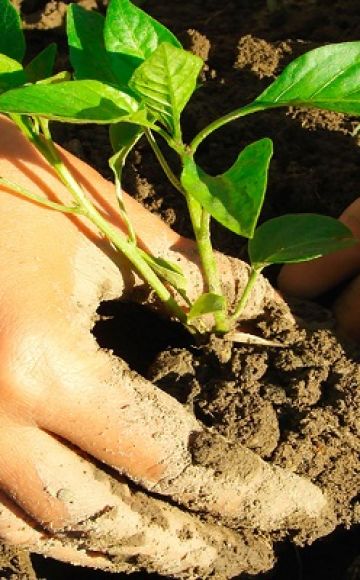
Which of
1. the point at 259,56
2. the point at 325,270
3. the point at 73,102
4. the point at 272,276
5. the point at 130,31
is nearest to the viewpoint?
the point at 73,102

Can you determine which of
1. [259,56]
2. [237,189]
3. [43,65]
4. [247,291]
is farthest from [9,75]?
[259,56]

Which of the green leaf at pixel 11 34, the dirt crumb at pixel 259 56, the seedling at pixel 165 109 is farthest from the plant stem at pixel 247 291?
the dirt crumb at pixel 259 56

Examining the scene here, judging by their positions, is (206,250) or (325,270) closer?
(206,250)

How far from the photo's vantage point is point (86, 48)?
4.06ft

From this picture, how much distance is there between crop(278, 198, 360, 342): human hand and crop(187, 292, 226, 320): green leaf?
1.12 ft

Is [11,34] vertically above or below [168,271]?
above

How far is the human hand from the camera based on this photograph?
1519 mm

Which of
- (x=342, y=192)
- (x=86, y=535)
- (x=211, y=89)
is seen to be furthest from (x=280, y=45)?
(x=86, y=535)

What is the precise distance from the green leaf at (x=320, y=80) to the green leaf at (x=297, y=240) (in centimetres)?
24

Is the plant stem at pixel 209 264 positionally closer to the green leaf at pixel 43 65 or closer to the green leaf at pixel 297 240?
the green leaf at pixel 297 240

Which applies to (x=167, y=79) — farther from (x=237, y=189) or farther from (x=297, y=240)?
(x=297, y=240)

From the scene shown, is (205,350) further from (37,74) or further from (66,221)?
(37,74)

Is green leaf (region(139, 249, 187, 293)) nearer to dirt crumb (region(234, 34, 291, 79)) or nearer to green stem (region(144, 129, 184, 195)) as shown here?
green stem (region(144, 129, 184, 195))

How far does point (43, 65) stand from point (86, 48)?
0.07m
